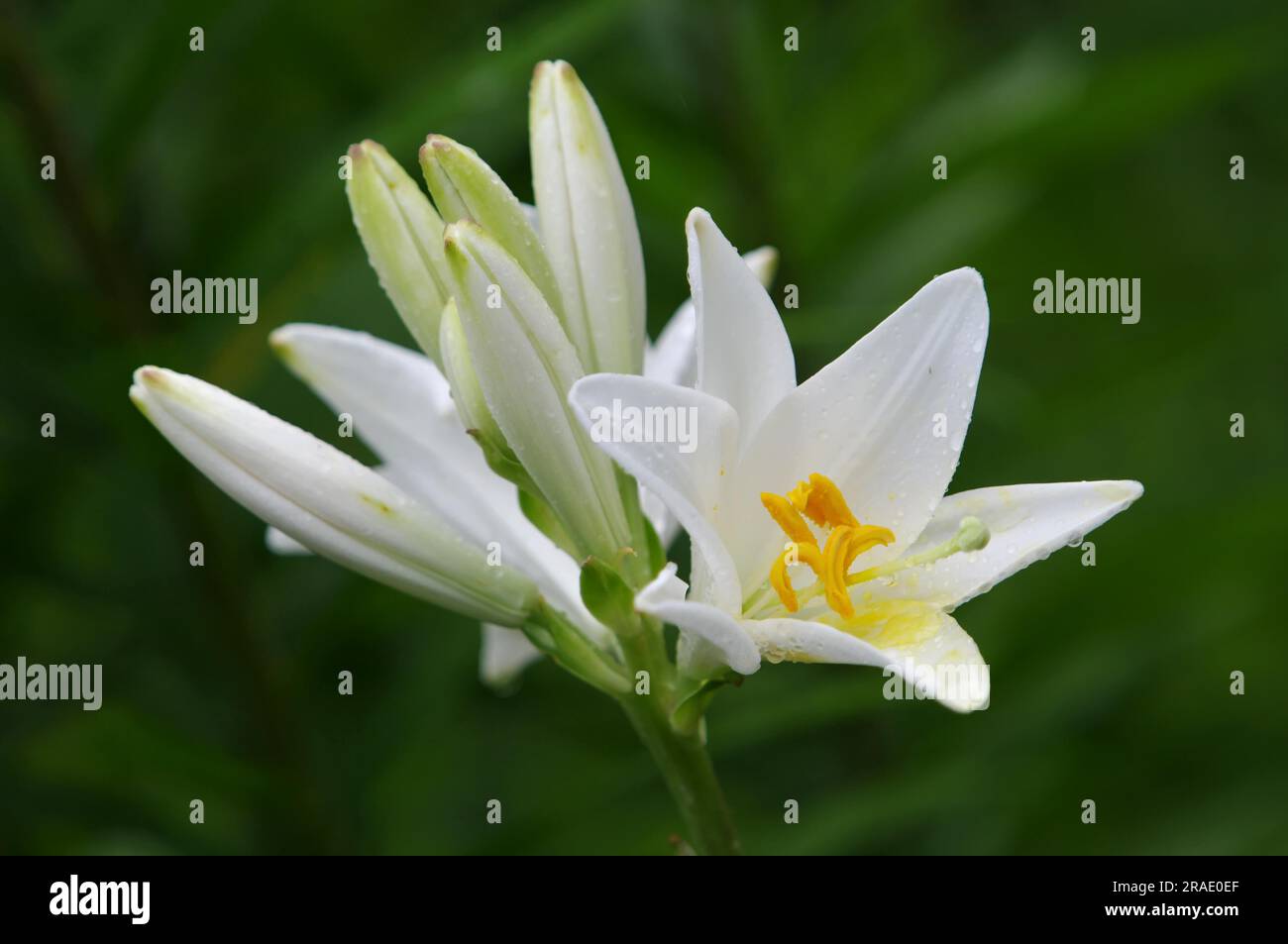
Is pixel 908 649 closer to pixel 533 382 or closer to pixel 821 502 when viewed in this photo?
pixel 821 502

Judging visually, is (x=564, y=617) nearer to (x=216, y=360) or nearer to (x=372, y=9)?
(x=216, y=360)

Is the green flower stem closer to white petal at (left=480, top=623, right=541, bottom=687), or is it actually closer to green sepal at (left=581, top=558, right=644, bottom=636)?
green sepal at (left=581, top=558, right=644, bottom=636)

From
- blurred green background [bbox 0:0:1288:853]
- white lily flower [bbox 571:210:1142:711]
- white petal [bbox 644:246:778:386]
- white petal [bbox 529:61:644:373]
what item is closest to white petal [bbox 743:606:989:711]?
white lily flower [bbox 571:210:1142:711]

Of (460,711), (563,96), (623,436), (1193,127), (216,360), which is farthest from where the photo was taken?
(1193,127)

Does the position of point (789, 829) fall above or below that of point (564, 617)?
below

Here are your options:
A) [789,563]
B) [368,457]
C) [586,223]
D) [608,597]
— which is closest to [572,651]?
[608,597]

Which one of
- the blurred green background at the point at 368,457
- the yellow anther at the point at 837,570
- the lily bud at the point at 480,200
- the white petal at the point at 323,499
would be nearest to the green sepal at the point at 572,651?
the white petal at the point at 323,499
